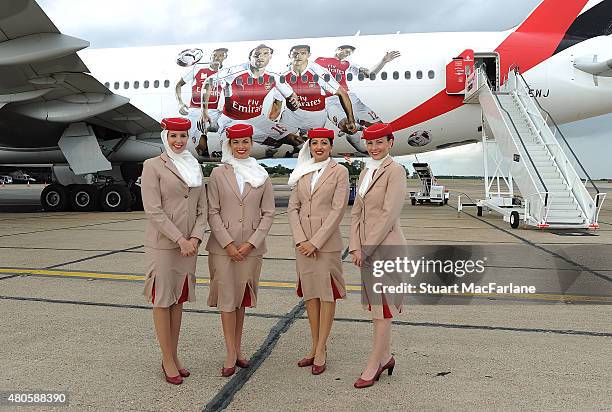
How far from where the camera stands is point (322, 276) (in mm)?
3555

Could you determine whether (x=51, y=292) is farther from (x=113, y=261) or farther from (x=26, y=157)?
(x=26, y=157)

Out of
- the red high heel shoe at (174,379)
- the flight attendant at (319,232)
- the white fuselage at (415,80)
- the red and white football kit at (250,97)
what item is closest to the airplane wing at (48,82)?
the white fuselage at (415,80)

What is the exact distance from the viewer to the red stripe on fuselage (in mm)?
14109

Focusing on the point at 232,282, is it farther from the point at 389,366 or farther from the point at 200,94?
the point at 200,94

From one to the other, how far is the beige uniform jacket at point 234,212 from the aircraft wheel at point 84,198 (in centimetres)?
1382

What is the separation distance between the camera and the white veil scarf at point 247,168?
3.60 m

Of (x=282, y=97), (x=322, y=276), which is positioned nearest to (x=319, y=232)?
(x=322, y=276)

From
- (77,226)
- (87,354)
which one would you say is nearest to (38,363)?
(87,354)

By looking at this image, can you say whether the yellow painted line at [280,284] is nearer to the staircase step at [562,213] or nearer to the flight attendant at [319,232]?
the flight attendant at [319,232]

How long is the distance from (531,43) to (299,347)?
13372mm

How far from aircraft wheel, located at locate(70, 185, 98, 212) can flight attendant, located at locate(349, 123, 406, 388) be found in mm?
14324

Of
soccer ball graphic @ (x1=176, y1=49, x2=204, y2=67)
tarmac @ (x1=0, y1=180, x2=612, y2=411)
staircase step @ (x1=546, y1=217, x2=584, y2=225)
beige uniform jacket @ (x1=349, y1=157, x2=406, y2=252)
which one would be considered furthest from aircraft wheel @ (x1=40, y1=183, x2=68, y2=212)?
beige uniform jacket @ (x1=349, y1=157, x2=406, y2=252)

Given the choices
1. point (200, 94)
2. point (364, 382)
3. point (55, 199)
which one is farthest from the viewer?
point (55, 199)

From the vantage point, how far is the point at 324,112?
14.8 m
